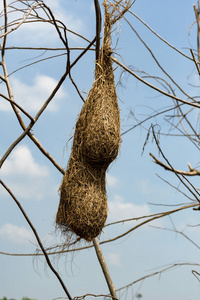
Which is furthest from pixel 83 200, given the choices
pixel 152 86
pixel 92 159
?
pixel 152 86

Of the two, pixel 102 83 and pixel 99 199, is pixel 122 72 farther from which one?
pixel 99 199

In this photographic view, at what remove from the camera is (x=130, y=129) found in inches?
108

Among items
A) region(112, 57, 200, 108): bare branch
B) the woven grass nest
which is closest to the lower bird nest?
the woven grass nest

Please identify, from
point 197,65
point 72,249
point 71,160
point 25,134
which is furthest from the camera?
point 72,249

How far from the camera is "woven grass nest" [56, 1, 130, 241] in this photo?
243cm

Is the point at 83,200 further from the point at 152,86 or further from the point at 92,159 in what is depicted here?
the point at 152,86

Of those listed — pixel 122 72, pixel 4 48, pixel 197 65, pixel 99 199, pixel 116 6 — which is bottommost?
pixel 99 199

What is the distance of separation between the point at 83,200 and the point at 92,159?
22 centimetres

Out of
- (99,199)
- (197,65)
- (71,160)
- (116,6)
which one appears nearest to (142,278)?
(99,199)

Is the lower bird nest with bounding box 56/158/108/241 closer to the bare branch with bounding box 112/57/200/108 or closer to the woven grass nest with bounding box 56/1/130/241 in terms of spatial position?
the woven grass nest with bounding box 56/1/130/241

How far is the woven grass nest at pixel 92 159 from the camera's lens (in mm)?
2430

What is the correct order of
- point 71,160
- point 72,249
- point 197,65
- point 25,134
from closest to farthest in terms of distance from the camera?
point 197,65 < point 71,160 < point 25,134 < point 72,249

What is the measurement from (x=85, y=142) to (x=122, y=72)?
1.89 ft

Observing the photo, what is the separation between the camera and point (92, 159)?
8.11 feet
